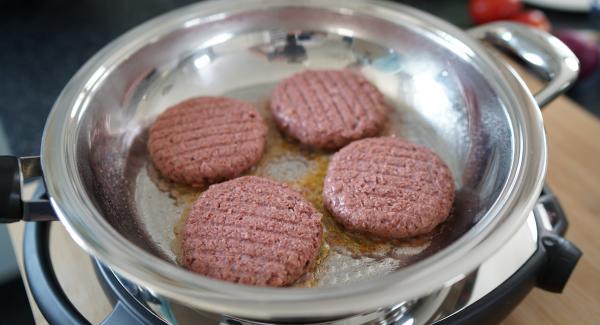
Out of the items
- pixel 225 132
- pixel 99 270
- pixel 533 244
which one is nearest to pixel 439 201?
pixel 533 244

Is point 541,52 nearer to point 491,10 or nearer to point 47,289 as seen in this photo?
point 491,10

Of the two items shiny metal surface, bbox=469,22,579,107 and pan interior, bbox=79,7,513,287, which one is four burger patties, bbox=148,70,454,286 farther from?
shiny metal surface, bbox=469,22,579,107

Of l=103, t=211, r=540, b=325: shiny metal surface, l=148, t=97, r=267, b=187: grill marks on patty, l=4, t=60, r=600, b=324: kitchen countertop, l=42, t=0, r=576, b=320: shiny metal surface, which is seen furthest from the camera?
l=148, t=97, r=267, b=187: grill marks on patty

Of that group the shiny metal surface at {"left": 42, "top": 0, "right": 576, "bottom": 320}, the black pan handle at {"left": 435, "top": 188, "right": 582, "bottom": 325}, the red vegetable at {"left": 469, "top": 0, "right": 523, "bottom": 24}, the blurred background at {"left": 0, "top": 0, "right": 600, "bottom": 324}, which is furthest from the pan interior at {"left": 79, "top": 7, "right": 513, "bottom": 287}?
the red vegetable at {"left": 469, "top": 0, "right": 523, "bottom": 24}

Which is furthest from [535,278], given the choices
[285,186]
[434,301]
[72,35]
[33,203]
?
[72,35]

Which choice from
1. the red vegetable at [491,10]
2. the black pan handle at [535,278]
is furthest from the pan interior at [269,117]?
the red vegetable at [491,10]

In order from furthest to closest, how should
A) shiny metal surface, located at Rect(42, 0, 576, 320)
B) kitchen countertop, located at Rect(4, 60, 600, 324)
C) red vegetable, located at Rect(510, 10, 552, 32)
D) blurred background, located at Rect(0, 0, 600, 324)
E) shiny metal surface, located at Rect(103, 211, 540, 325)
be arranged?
red vegetable, located at Rect(510, 10, 552, 32)
blurred background, located at Rect(0, 0, 600, 324)
kitchen countertop, located at Rect(4, 60, 600, 324)
shiny metal surface, located at Rect(103, 211, 540, 325)
shiny metal surface, located at Rect(42, 0, 576, 320)
